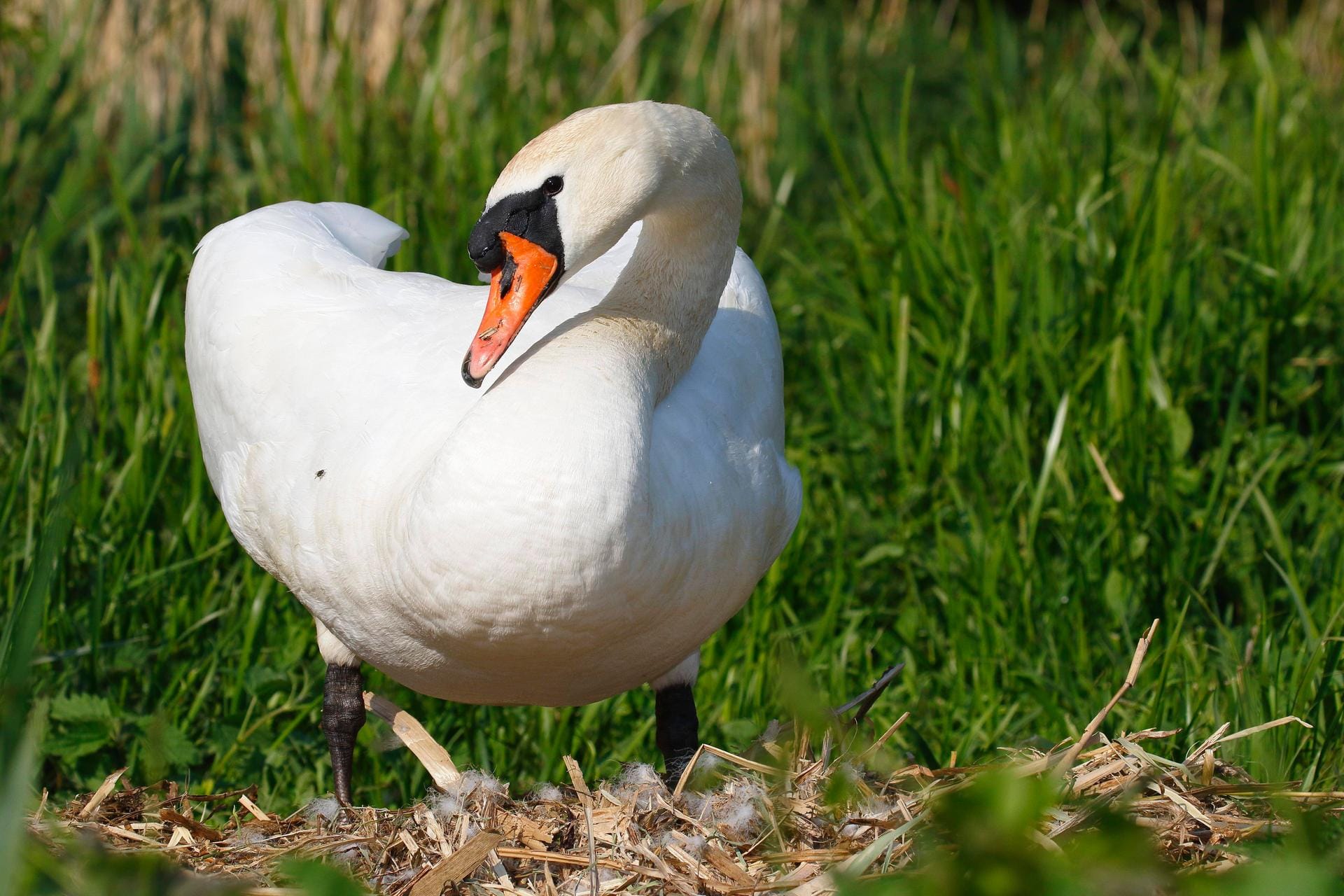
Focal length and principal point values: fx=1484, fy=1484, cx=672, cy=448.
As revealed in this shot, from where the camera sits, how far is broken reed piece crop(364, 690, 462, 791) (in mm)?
2418

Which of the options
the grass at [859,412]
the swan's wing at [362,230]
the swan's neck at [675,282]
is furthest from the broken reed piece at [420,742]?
the swan's wing at [362,230]

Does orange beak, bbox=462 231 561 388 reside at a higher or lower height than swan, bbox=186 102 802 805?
higher

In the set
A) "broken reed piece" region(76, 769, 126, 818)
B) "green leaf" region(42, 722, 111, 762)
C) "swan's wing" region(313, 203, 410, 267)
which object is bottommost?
"green leaf" region(42, 722, 111, 762)

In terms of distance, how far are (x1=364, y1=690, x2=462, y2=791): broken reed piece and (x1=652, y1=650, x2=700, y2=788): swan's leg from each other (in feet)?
1.86

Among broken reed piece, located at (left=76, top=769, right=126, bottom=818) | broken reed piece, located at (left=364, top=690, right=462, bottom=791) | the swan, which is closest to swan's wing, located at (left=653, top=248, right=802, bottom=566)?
the swan

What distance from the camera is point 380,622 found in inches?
97.7

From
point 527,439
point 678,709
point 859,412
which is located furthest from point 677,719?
point 859,412

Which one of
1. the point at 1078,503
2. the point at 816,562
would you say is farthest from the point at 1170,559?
the point at 816,562

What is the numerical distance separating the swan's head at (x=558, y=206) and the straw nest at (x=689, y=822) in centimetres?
67

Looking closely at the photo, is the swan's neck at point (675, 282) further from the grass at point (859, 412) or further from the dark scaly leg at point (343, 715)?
the dark scaly leg at point (343, 715)

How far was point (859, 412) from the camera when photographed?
433 centimetres

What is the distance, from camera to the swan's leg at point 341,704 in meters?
3.03

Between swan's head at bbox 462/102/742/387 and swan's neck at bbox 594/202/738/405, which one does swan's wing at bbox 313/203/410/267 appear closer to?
swan's neck at bbox 594/202/738/405

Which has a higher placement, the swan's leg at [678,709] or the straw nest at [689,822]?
the straw nest at [689,822]
